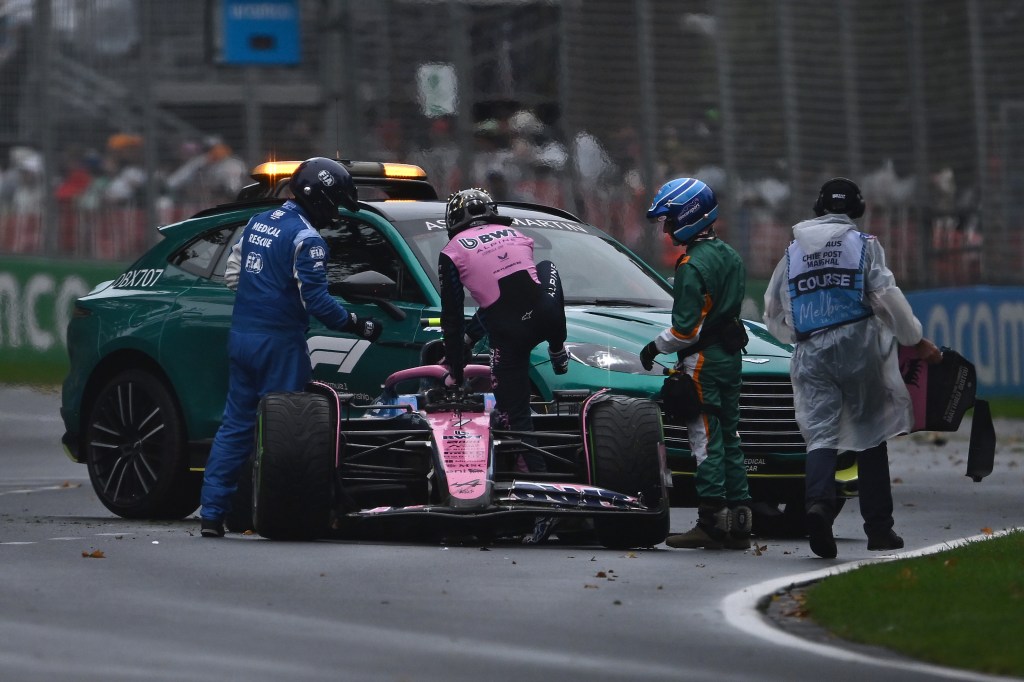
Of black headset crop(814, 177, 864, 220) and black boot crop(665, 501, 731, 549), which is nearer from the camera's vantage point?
black headset crop(814, 177, 864, 220)

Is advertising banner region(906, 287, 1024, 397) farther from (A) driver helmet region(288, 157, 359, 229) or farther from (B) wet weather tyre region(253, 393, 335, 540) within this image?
(B) wet weather tyre region(253, 393, 335, 540)

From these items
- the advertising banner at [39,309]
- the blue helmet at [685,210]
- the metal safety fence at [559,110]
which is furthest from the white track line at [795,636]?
the metal safety fence at [559,110]

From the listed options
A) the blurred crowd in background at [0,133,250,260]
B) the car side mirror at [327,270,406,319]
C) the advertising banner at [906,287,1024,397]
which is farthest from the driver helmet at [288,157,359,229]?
the advertising banner at [906,287,1024,397]

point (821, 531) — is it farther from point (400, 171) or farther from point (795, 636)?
point (400, 171)

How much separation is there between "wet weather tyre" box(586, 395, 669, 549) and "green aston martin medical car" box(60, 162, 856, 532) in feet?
2.15

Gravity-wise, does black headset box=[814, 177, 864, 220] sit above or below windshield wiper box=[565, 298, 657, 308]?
above

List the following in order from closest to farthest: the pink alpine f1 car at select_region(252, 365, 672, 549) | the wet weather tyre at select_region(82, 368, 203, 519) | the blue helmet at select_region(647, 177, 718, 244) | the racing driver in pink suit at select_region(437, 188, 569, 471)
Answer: the pink alpine f1 car at select_region(252, 365, 672, 549), the racing driver in pink suit at select_region(437, 188, 569, 471), the blue helmet at select_region(647, 177, 718, 244), the wet weather tyre at select_region(82, 368, 203, 519)

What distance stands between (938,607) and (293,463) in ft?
10.3

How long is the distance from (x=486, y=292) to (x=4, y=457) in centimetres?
853

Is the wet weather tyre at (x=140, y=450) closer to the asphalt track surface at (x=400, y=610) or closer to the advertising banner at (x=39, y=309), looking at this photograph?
the asphalt track surface at (x=400, y=610)

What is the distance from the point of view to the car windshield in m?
11.7

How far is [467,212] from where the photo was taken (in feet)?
34.5

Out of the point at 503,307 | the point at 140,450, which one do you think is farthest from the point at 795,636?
the point at 140,450

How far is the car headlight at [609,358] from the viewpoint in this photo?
1091 centimetres
